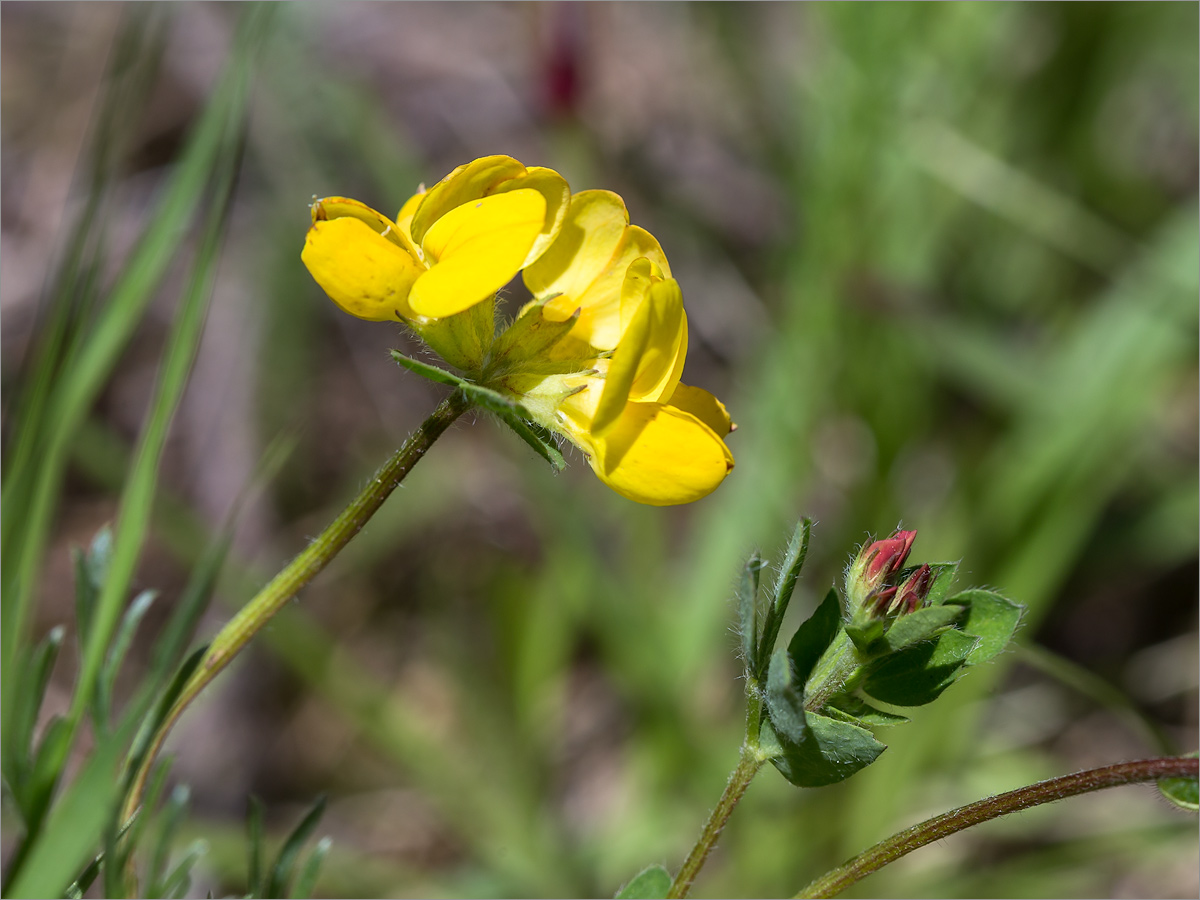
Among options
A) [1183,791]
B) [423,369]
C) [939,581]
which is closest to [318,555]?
[423,369]

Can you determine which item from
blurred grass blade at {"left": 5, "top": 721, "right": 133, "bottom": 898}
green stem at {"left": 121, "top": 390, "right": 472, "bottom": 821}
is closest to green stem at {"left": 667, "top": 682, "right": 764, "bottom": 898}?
green stem at {"left": 121, "top": 390, "right": 472, "bottom": 821}

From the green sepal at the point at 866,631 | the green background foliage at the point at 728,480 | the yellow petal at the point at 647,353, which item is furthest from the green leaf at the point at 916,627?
the green background foliage at the point at 728,480

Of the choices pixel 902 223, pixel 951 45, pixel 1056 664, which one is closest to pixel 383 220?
pixel 1056 664

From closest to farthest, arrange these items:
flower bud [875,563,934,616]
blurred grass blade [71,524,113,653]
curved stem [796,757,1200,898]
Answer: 1. curved stem [796,757,1200,898]
2. flower bud [875,563,934,616]
3. blurred grass blade [71,524,113,653]

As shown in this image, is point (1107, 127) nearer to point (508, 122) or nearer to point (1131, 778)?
point (508, 122)

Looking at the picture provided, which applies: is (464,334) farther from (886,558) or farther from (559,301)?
(886,558)

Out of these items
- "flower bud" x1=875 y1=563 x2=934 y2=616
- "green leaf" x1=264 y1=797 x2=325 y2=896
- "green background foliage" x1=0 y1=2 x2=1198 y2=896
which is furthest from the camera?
"green background foliage" x1=0 y1=2 x2=1198 y2=896

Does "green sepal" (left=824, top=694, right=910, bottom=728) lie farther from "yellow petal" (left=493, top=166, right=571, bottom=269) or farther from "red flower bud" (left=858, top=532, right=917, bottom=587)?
"yellow petal" (left=493, top=166, right=571, bottom=269)
